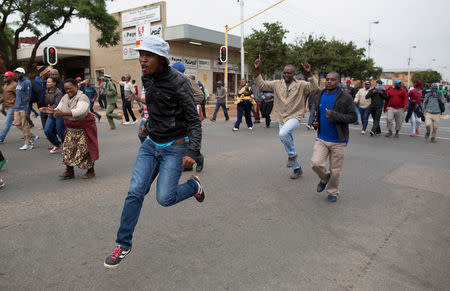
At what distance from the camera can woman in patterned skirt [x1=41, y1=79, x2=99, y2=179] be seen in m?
5.39

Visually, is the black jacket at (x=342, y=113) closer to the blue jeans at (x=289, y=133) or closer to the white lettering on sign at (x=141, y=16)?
the blue jeans at (x=289, y=133)

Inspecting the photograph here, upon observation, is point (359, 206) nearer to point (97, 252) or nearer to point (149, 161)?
point (149, 161)

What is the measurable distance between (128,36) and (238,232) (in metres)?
26.5

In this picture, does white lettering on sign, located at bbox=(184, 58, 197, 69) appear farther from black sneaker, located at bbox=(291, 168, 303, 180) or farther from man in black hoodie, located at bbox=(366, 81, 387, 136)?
black sneaker, located at bbox=(291, 168, 303, 180)

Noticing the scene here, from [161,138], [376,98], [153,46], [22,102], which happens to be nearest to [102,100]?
[22,102]

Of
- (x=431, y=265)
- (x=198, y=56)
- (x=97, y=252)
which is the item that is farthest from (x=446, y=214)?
(x=198, y=56)

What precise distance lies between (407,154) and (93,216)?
7.35 m

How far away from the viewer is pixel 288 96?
6.03 meters

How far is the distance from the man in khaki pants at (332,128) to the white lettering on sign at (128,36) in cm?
2469

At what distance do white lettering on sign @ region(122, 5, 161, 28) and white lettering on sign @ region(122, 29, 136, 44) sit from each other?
45cm

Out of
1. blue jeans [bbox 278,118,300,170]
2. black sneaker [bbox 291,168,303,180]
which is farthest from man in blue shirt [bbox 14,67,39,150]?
black sneaker [bbox 291,168,303,180]

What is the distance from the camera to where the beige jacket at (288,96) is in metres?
5.95

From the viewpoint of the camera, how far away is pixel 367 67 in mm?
40094

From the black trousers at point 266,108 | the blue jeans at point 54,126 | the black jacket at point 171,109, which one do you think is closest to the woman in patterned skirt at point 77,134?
the blue jeans at point 54,126
